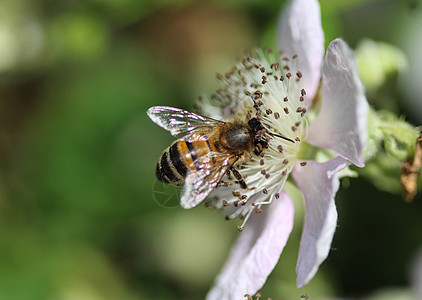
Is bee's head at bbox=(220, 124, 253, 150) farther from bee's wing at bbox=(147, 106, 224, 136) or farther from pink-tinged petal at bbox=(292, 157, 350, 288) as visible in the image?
pink-tinged petal at bbox=(292, 157, 350, 288)

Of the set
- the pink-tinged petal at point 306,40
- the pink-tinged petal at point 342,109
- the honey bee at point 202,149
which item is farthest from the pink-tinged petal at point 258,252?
the pink-tinged petal at point 306,40

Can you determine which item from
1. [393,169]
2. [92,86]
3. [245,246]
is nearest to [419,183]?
[393,169]

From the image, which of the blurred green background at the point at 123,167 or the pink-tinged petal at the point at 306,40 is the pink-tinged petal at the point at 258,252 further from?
the blurred green background at the point at 123,167

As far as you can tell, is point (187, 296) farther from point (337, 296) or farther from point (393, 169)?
point (393, 169)

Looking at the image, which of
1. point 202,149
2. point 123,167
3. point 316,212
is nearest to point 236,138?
point 202,149

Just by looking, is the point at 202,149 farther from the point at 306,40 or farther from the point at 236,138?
the point at 306,40

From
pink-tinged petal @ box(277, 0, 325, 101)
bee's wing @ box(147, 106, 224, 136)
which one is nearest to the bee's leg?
bee's wing @ box(147, 106, 224, 136)
